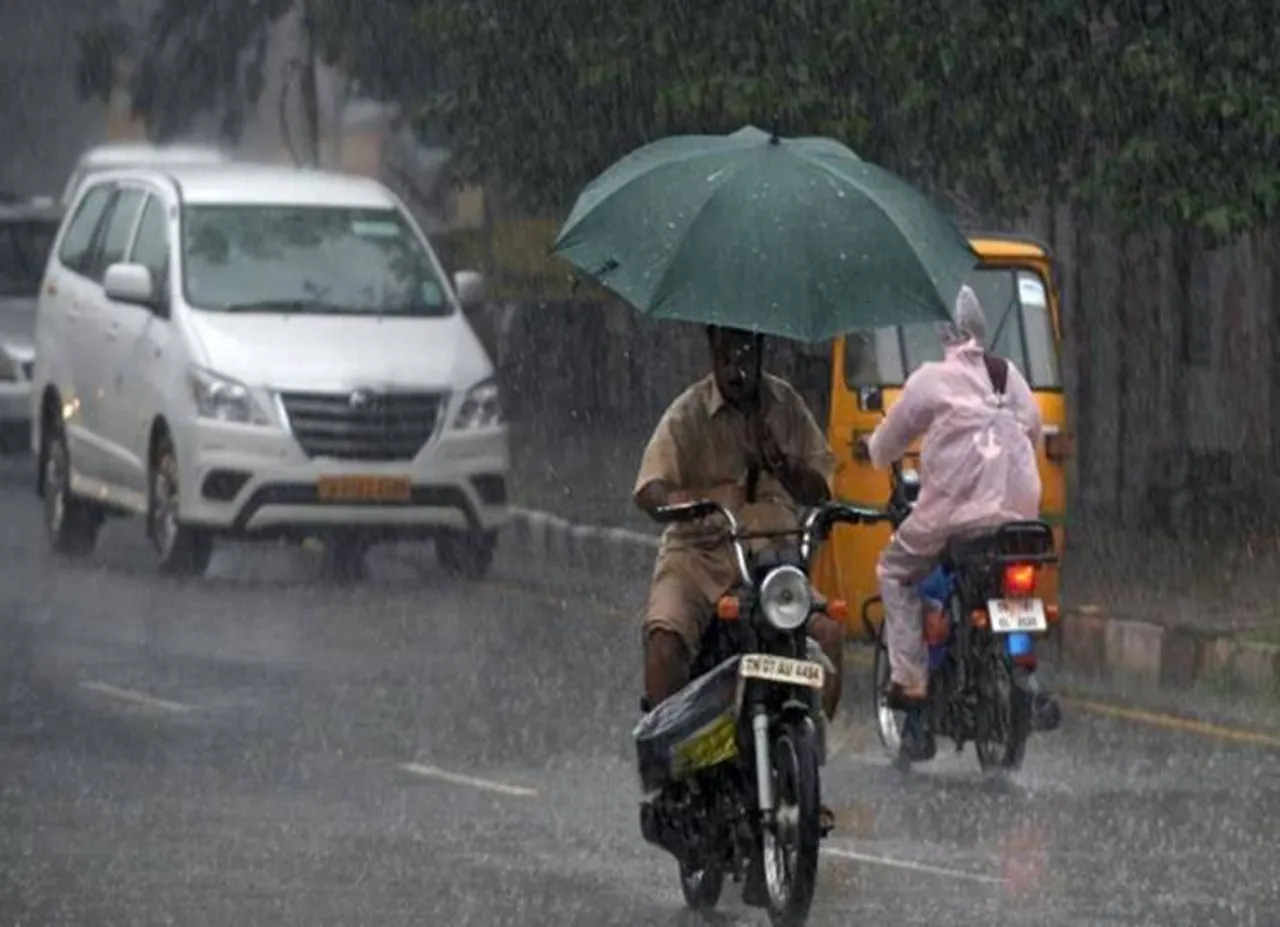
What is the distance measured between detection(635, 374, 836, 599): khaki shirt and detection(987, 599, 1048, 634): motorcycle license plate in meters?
2.93

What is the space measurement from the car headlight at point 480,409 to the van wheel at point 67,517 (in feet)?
7.81

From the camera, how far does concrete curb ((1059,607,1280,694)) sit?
14875mm

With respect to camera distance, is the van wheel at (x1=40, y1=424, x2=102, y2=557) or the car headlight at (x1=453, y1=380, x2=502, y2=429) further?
the van wheel at (x1=40, y1=424, x2=102, y2=557)

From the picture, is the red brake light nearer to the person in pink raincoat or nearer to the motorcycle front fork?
the person in pink raincoat

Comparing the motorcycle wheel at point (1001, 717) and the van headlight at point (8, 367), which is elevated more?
the van headlight at point (8, 367)

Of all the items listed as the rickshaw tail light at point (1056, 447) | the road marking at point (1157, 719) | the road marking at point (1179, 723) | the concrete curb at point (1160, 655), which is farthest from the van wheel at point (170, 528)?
the road marking at point (1179, 723)

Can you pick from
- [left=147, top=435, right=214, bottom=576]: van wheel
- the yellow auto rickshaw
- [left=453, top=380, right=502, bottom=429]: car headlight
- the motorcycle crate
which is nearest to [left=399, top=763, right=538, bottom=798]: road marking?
the motorcycle crate

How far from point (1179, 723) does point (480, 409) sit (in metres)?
5.89

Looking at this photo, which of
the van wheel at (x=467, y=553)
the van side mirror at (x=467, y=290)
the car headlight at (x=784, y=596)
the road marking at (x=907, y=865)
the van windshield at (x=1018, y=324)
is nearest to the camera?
the car headlight at (x=784, y=596)

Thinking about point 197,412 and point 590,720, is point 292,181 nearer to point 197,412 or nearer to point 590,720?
point 197,412

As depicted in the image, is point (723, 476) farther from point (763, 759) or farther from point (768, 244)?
point (763, 759)

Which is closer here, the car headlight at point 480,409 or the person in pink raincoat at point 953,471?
the person in pink raincoat at point 953,471

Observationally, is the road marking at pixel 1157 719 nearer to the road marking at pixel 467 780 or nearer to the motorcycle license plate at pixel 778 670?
the road marking at pixel 467 780

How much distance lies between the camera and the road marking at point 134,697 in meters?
13.9
